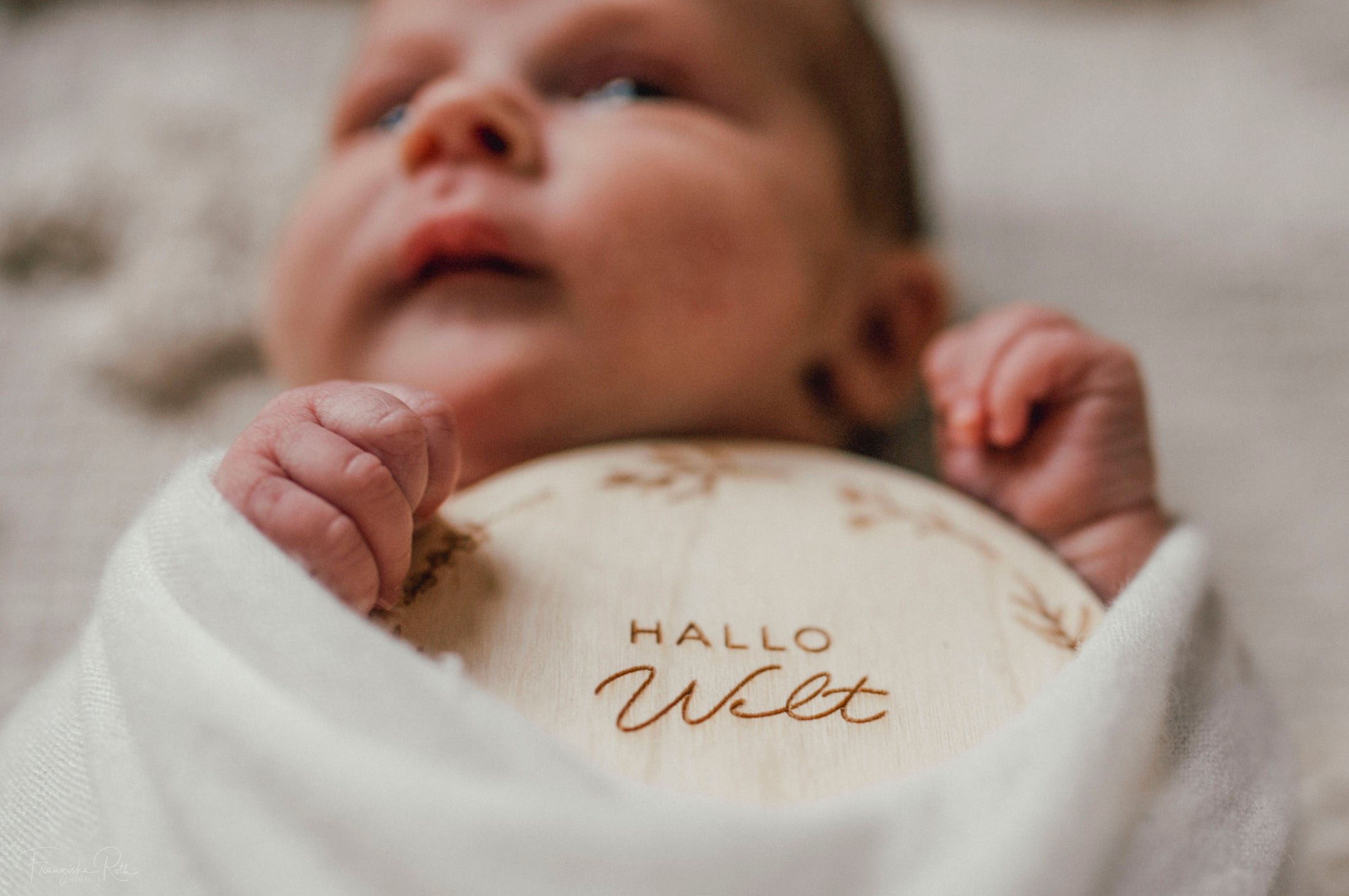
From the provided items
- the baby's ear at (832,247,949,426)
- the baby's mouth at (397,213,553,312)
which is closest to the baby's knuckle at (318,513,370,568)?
the baby's mouth at (397,213,553,312)

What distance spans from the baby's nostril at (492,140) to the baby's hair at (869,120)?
264mm

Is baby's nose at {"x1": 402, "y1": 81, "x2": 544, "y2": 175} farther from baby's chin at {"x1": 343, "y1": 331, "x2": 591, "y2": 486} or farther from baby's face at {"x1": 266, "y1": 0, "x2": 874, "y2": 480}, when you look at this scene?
baby's chin at {"x1": 343, "y1": 331, "x2": 591, "y2": 486}

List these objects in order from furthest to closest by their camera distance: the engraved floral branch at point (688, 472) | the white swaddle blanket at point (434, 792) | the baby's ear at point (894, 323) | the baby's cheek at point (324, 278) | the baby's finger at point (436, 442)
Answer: the baby's ear at point (894, 323) → the baby's cheek at point (324, 278) → the engraved floral branch at point (688, 472) → the baby's finger at point (436, 442) → the white swaddle blanket at point (434, 792)

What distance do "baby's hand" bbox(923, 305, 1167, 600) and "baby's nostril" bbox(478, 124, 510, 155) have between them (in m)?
0.30

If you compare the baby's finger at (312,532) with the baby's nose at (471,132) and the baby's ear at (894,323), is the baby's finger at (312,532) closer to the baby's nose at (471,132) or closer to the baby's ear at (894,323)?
the baby's nose at (471,132)

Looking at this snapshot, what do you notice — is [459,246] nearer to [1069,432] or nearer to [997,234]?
[1069,432]

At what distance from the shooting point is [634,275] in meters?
0.64

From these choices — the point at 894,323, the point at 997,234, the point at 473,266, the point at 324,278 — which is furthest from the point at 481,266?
the point at 997,234

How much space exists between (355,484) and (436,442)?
0.05m

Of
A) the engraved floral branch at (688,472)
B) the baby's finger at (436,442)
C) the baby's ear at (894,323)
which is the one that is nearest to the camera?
the baby's finger at (436,442)

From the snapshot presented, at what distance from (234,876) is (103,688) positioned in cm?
12

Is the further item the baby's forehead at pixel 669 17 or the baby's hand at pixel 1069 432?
the baby's forehead at pixel 669 17

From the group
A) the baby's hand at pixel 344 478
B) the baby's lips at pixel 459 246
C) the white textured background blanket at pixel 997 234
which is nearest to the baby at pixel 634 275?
the baby's lips at pixel 459 246

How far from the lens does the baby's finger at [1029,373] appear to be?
62cm
